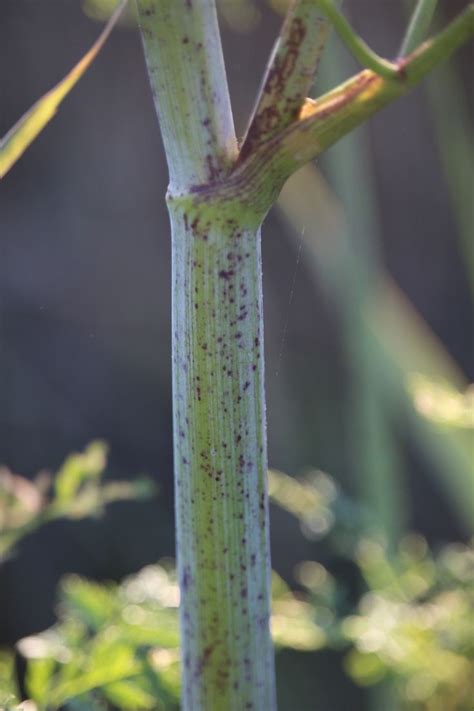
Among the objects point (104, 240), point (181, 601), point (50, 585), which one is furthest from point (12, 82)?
point (181, 601)

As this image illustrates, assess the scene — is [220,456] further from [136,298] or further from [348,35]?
[136,298]

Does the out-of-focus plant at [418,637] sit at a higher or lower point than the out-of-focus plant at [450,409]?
lower

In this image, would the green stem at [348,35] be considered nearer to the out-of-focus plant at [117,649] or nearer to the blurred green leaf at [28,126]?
the blurred green leaf at [28,126]

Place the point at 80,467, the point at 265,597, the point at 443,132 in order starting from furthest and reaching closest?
the point at 443,132, the point at 80,467, the point at 265,597

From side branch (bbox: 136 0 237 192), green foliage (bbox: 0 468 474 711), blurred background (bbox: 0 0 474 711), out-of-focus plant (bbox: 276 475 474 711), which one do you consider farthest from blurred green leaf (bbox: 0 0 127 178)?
blurred background (bbox: 0 0 474 711)

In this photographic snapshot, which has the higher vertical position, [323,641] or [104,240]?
[104,240]

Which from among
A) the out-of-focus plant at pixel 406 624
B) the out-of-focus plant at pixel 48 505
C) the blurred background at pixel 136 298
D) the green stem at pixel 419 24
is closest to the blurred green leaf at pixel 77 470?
the out-of-focus plant at pixel 48 505

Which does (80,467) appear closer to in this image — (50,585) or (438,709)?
(438,709)

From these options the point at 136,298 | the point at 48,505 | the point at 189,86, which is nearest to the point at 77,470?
the point at 48,505
